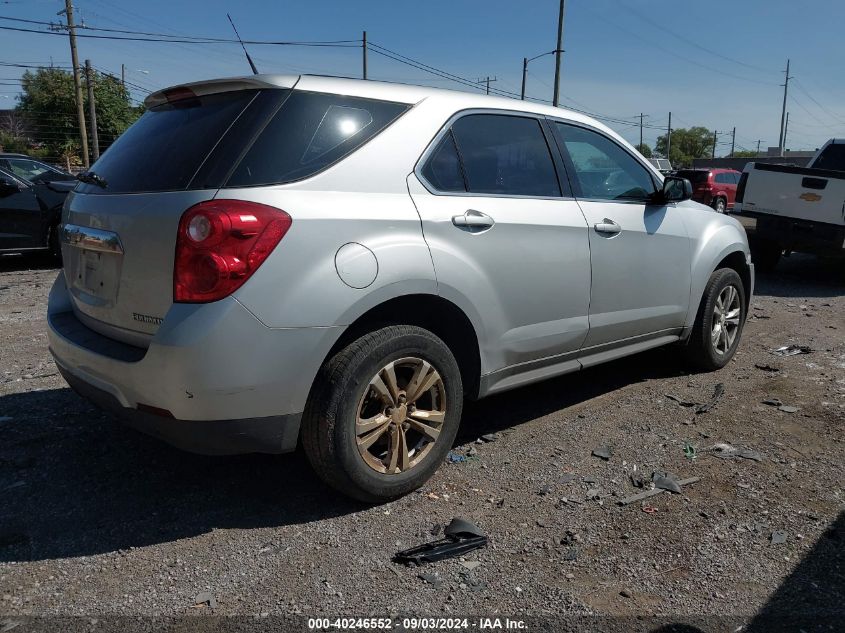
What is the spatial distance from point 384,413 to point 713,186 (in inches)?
913

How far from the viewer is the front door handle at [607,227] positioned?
155 inches

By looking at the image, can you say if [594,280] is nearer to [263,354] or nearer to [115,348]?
[263,354]

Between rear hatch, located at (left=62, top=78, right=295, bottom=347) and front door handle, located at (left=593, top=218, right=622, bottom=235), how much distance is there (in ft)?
6.31

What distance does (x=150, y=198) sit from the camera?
278 centimetres

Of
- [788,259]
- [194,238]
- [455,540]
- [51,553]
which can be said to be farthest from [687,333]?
[788,259]

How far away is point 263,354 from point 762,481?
8.37ft

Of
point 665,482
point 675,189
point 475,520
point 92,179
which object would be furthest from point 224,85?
point 675,189

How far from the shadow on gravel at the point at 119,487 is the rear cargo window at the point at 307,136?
1.47 m

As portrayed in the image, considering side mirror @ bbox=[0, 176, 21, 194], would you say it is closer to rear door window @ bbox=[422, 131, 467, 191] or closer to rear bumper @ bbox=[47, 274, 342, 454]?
rear bumper @ bbox=[47, 274, 342, 454]

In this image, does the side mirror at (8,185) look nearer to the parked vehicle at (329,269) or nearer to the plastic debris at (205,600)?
the parked vehicle at (329,269)

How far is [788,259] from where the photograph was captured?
12539 mm

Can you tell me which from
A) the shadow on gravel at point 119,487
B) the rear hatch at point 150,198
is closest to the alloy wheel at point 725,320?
the shadow on gravel at point 119,487

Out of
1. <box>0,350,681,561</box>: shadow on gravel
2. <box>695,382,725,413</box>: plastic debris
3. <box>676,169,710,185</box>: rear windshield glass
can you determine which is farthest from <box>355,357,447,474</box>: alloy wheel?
<box>676,169,710,185</box>: rear windshield glass

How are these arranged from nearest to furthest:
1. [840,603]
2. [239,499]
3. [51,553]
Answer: [840,603] < [51,553] < [239,499]
